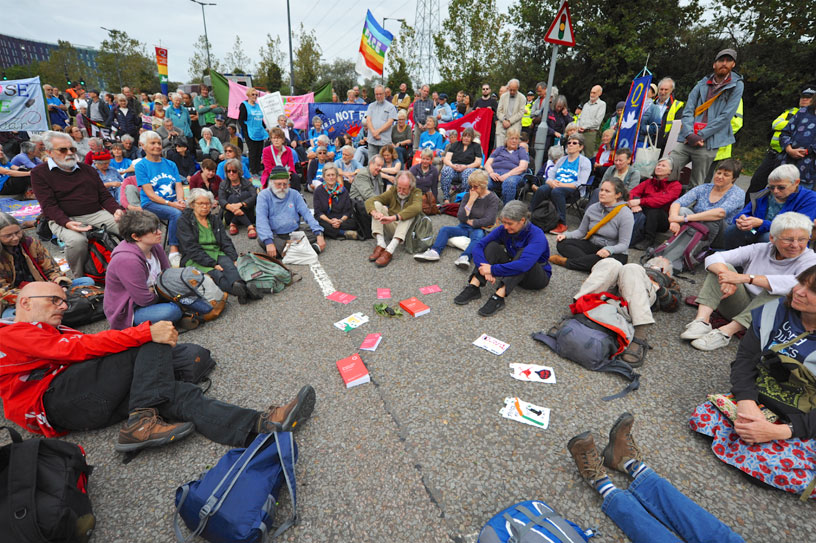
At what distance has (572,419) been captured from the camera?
9.94 ft

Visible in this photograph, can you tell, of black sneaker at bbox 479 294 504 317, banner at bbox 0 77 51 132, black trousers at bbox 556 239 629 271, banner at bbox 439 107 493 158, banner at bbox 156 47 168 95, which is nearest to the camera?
black sneaker at bbox 479 294 504 317

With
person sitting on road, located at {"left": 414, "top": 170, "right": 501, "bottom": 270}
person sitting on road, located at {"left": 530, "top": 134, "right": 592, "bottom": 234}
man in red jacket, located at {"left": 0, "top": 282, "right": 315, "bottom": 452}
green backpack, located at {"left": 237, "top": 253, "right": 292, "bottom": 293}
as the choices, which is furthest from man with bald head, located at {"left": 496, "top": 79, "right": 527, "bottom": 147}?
man in red jacket, located at {"left": 0, "top": 282, "right": 315, "bottom": 452}

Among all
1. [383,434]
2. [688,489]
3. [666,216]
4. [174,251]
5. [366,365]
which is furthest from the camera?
[666,216]

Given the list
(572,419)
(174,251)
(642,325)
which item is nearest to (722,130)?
(642,325)

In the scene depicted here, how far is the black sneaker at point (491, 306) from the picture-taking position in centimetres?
453

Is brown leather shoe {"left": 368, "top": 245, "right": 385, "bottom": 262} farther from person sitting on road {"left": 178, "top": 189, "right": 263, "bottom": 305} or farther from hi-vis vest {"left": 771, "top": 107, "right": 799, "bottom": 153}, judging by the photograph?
hi-vis vest {"left": 771, "top": 107, "right": 799, "bottom": 153}

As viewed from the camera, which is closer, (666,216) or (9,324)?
(9,324)

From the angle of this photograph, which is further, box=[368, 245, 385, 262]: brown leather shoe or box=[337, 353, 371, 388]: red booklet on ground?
box=[368, 245, 385, 262]: brown leather shoe

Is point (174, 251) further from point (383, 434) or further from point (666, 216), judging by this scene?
point (666, 216)

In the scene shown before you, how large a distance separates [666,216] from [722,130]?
1.70 meters

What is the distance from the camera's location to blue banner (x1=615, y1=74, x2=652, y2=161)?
280 inches

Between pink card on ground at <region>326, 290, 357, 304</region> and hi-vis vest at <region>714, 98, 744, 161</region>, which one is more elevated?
hi-vis vest at <region>714, 98, 744, 161</region>

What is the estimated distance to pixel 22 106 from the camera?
9.27m

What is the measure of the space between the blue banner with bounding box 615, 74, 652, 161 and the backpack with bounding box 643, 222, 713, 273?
2601 millimetres
